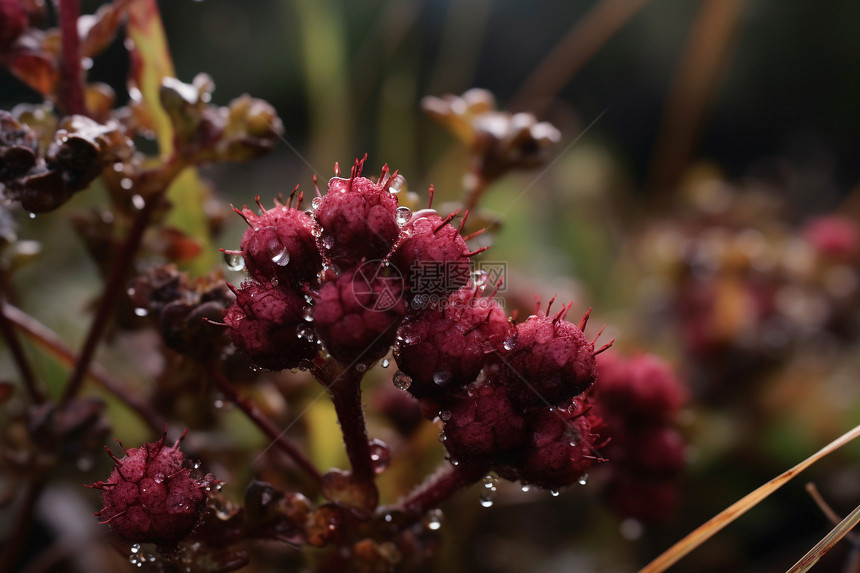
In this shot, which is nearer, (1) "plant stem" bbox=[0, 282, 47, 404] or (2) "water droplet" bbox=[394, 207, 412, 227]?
(2) "water droplet" bbox=[394, 207, 412, 227]

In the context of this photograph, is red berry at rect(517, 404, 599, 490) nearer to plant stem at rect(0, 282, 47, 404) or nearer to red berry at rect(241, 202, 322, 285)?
red berry at rect(241, 202, 322, 285)

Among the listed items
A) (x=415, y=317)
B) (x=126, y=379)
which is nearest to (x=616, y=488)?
→ (x=415, y=317)

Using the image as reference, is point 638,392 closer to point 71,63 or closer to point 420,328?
point 420,328

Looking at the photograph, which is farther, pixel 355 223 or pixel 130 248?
pixel 130 248

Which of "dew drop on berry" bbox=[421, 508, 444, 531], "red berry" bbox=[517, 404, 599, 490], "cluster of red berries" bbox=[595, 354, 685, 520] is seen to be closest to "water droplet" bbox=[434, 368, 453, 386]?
"red berry" bbox=[517, 404, 599, 490]

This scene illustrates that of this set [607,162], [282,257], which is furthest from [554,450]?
[607,162]

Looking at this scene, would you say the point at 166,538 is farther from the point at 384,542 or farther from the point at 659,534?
the point at 659,534

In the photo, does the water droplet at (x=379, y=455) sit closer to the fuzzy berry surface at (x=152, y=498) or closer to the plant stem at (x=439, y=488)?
the plant stem at (x=439, y=488)
